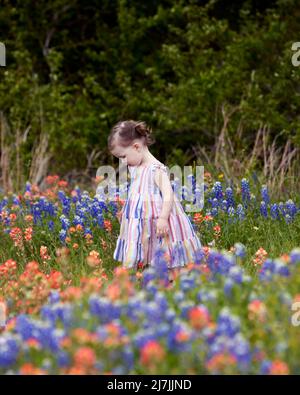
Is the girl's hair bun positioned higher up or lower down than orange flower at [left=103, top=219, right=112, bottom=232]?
higher up

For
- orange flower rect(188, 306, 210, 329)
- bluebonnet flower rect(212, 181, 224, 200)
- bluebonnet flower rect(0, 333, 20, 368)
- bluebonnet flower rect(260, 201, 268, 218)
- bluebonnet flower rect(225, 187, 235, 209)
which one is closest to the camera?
orange flower rect(188, 306, 210, 329)

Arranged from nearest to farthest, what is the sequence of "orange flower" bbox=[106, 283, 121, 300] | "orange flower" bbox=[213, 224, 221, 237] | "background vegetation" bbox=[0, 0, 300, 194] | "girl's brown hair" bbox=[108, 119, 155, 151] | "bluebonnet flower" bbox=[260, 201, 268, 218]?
"orange flower" bbox=[106, 283, 121, 300]
"girl's brown hair" bbox=[108, 119, 155, 151]
"orange flower" bbox=[213, 224, 221, 237]
"bluebonnet flower" bbox=[260, 201, 268, 218]
"background vegetation" bbox=[0, 0, 300, 194]

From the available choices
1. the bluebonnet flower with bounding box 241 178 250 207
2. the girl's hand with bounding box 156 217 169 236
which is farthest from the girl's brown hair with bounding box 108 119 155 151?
the bluebonnet flower with bounding box 241 178 250 207

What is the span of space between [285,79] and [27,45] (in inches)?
168

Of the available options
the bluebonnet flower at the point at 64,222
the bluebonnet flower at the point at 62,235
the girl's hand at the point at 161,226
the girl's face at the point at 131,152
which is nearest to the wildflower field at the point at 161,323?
the girl's hand at the point at 161,226

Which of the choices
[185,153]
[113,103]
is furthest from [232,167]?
[113,103]

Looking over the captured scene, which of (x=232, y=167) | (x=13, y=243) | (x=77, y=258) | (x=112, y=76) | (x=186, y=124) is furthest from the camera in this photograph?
(x=112, y=76)

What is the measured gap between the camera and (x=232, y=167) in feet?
25.6

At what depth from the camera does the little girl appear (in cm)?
517

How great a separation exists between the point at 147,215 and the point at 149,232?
0.36 feet

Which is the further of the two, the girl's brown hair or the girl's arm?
the girl's brown hair

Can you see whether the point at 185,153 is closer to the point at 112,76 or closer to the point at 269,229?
the point at 112,76

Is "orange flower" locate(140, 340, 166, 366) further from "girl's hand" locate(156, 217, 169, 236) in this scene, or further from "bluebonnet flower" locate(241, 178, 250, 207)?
"bluebonnet flower" locate(241, 178, 250, 207)

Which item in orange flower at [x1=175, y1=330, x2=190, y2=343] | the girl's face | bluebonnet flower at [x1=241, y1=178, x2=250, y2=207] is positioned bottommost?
orange flower at [x1=175, y1=330, x2=190, y2=343]
